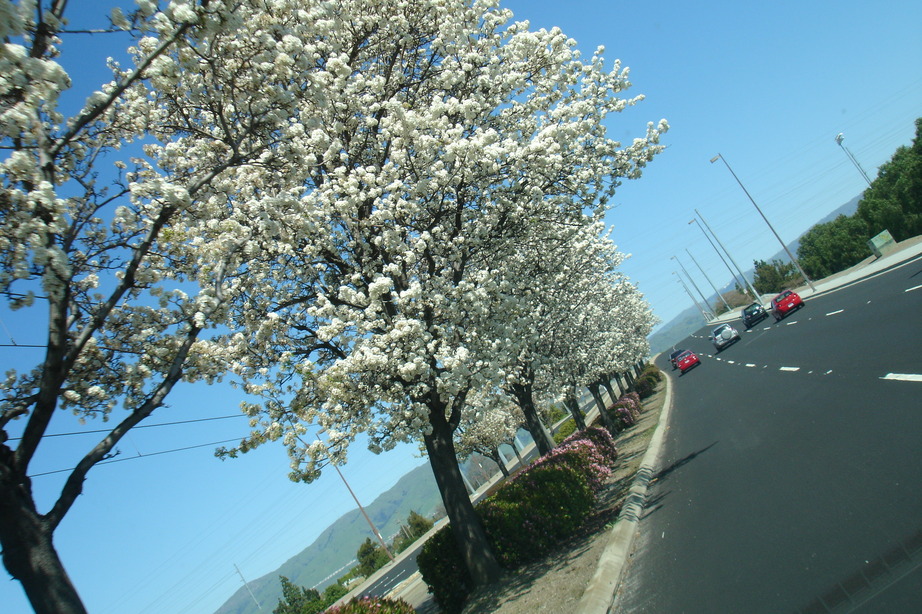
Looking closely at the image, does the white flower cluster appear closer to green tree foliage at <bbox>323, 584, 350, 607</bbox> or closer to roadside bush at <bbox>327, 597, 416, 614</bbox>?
roadside bush at <bbox>327, 597, 416, 614</bbox>

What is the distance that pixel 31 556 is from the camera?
5430mm

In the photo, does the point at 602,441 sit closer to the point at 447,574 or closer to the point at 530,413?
the point at 530,413

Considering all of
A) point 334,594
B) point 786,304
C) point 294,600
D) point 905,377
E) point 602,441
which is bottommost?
point 334,594

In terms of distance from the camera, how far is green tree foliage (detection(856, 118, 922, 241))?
61.5 meters

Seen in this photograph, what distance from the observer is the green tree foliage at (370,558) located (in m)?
Answer: 52.8

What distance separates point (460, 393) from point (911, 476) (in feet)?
23.1

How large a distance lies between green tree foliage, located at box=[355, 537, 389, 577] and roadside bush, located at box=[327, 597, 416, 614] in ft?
151

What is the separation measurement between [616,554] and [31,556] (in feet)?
25.7

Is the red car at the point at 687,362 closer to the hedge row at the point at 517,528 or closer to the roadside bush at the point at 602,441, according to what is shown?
the roadside bush at the point at 602,441

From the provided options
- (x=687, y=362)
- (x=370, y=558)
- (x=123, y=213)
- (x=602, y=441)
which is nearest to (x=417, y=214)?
(x=123, y=213)

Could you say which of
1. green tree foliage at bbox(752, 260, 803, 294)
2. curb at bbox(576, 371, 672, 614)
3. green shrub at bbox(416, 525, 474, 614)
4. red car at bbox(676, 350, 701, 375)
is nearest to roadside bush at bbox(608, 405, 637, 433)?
curb at bbox(576, 371, 672, 614)

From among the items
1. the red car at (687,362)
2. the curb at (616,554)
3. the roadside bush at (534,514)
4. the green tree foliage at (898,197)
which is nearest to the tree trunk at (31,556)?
the curb at (616,554)

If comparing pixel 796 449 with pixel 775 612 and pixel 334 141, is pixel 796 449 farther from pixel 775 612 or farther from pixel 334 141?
pixel 334 141

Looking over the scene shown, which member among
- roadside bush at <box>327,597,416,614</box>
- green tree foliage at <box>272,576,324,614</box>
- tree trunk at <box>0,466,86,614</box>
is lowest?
green tree foliage at <box>272,576,324,614</box>
